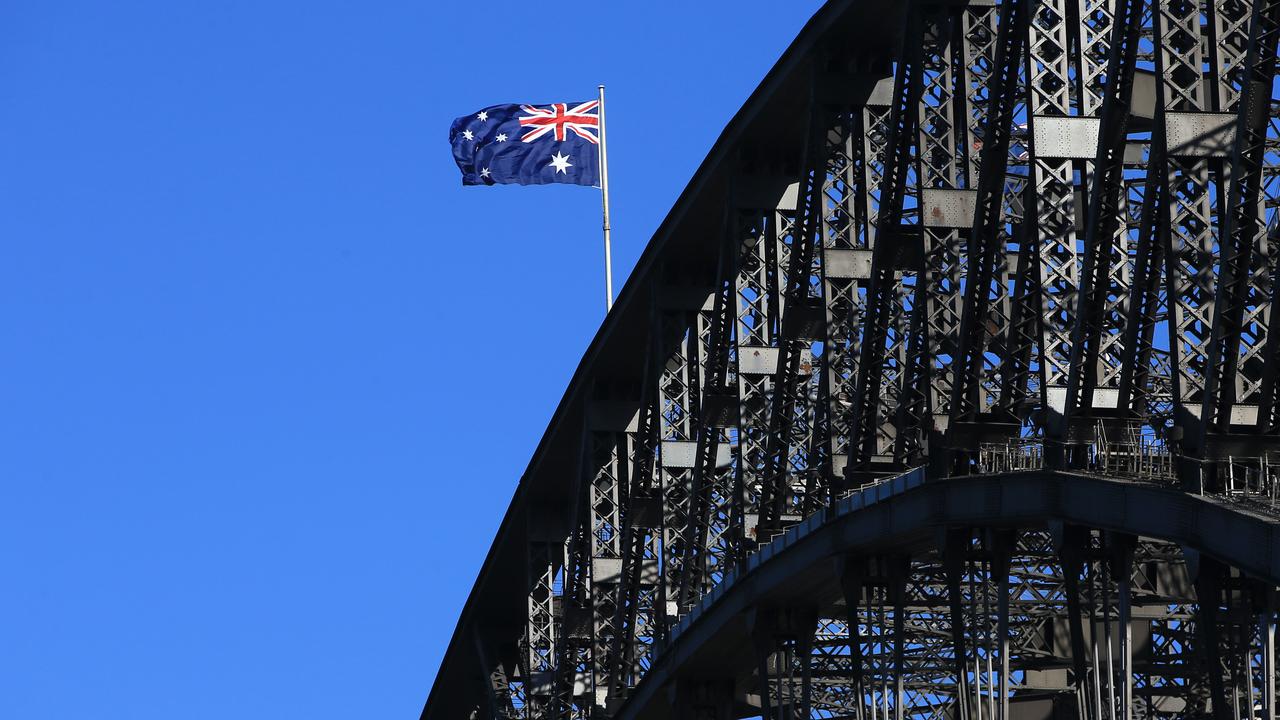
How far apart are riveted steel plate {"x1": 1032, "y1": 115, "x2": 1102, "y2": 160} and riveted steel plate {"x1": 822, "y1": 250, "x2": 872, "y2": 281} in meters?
9.87

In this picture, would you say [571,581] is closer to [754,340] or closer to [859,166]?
[754,340]

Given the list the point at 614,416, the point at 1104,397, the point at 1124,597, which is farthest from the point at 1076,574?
the point at 614,416

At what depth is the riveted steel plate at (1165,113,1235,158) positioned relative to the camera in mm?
37969

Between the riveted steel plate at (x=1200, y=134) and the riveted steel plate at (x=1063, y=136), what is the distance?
345 centimetres

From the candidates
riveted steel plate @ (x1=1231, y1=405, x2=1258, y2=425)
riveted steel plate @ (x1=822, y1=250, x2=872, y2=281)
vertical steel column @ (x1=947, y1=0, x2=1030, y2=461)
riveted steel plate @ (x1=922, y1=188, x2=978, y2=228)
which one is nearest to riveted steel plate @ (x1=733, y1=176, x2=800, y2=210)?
riveted steel plate @ (x1=822, y1=250, x2=872, y2=281)

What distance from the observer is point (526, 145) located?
75875 millimetres

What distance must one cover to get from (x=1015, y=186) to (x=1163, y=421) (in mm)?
9501

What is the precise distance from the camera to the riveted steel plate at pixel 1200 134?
125 ft

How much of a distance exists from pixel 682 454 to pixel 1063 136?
71.0 feet

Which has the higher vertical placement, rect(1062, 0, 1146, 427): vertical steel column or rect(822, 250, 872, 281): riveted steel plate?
rect(822, 250, 872, 281): riveted steel plate

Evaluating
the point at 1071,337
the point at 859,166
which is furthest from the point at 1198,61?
the point at 859,166

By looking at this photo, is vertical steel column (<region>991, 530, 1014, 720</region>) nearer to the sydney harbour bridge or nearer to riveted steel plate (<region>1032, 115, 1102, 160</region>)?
the sydney harbour bridge

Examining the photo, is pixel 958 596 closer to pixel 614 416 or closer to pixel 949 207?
pixel 949 207

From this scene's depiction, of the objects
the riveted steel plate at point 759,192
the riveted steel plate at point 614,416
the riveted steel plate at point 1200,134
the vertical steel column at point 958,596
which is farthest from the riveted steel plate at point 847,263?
the riveted steel plate at point 614,416
